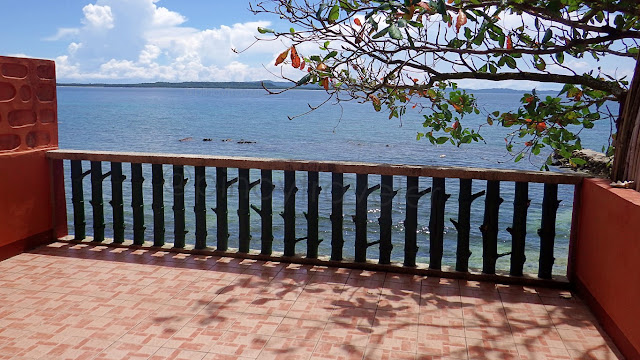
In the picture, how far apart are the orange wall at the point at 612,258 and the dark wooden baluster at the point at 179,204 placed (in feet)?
11.0

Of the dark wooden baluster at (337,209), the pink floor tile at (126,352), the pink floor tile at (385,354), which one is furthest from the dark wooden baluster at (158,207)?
the pink floor tile at (385,354)

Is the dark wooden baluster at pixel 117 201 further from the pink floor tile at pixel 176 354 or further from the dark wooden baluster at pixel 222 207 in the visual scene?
the pink floor tile at pixel 176 354

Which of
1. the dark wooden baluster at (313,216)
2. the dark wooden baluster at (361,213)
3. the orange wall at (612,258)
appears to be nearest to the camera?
the orange wall at (612,258)

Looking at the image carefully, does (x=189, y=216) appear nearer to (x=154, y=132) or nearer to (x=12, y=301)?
(x=12, y=301)

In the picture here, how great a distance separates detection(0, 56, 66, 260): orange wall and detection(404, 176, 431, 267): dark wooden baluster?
3.34 metres

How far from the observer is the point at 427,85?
15.5 feet

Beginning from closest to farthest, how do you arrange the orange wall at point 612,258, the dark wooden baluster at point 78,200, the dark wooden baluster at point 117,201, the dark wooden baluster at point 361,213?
the orange wall at point 612,258 < the dark wooden baluster at point 361,213 < the dark wooden baluster at point 117,201 < the dark wooden baluster at point 78,200

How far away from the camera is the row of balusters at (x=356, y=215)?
4.47 m

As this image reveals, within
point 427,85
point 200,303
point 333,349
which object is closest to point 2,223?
point 200,303

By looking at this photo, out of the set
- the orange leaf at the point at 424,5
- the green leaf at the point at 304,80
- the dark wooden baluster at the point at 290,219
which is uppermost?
the orange leaf at the point at 424,5

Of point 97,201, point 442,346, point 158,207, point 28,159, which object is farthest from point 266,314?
point 28,159

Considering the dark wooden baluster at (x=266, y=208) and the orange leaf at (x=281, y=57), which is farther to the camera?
the dark wooden baluster at (x=266, y=208)

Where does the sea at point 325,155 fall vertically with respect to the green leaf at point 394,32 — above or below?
below

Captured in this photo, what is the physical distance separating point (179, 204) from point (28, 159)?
140 cm
